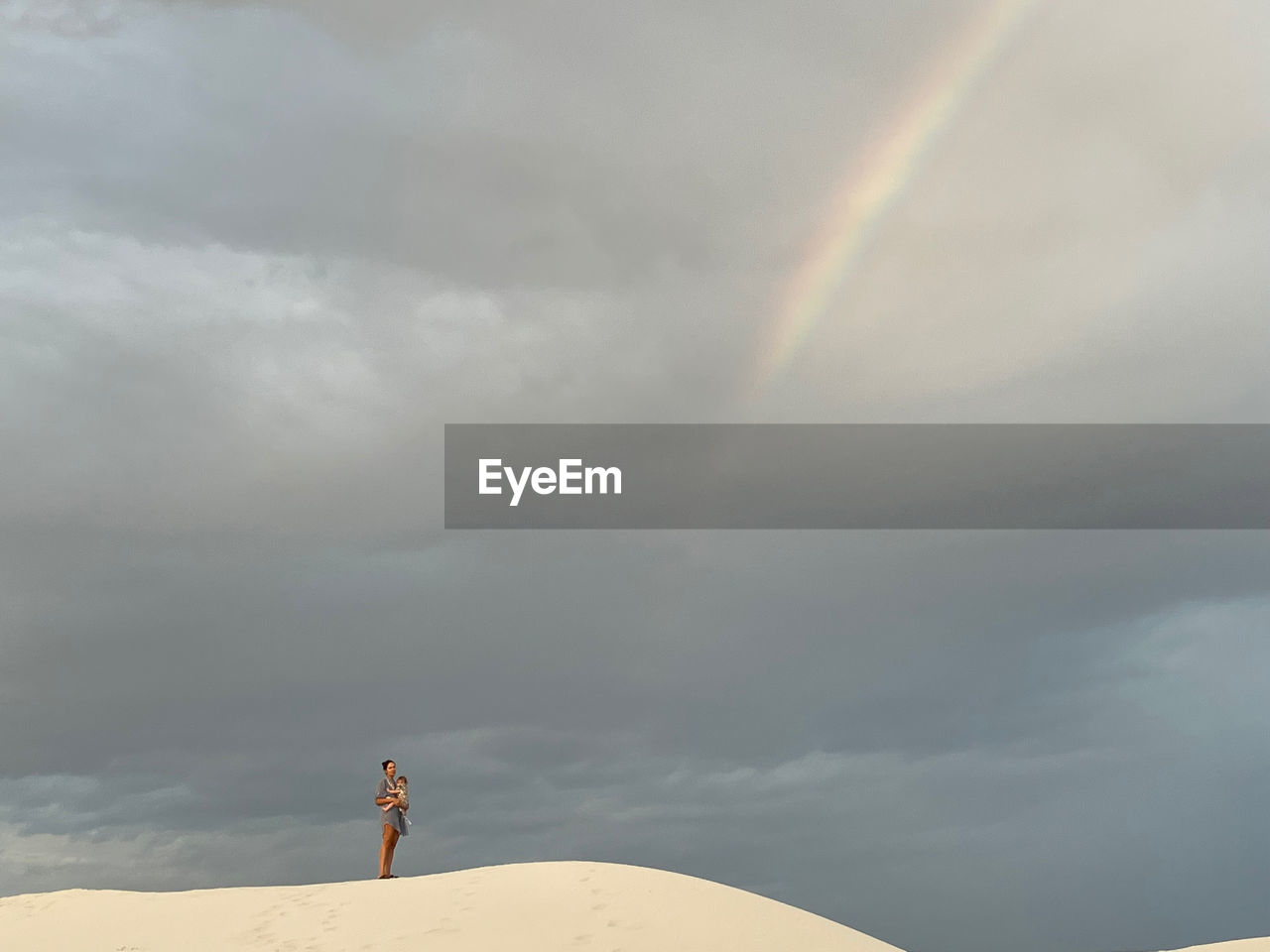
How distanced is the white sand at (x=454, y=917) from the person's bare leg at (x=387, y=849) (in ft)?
1.61

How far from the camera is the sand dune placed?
21.5m

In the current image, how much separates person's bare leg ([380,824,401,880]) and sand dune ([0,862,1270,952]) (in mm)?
473

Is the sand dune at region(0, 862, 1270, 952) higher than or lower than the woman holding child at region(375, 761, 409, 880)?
lower

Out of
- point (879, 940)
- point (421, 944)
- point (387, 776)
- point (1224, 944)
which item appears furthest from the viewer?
point (1224, 944)

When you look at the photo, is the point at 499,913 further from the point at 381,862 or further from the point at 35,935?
the point at 35,935

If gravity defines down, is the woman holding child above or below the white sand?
above

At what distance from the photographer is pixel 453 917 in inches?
889

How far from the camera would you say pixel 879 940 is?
23516 millimetres

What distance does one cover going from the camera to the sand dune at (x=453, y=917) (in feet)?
70.7

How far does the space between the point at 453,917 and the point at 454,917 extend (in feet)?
0.06

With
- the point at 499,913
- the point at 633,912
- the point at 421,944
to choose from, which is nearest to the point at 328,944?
the point at 421,944

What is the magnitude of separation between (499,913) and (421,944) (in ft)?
5.99

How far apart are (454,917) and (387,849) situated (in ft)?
12.2

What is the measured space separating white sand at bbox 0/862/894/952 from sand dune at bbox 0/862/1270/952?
0.04 metres
